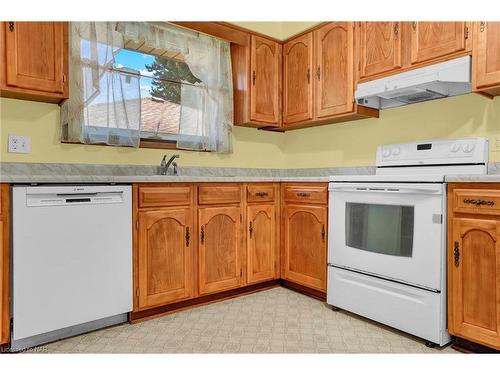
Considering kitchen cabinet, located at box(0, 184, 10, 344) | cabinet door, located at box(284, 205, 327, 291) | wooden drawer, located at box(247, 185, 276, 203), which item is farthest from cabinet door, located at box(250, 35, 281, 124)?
kitchen cabinet, located at box(0, 184, 10, 344)

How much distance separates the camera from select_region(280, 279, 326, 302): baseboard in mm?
2652

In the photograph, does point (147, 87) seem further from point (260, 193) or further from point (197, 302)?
point (197, 302)

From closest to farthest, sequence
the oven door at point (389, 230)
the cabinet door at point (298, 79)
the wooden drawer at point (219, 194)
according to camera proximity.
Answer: the oven door at point (389, 230) → the wooden drawer at point (219, 194) → the cabinet door at point (298, 79)

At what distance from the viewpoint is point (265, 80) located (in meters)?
3.22

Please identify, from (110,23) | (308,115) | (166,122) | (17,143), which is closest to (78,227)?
(17,143)

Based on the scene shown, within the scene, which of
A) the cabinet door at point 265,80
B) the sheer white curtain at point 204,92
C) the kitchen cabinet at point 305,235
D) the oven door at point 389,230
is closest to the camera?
the oven door at point 389,230

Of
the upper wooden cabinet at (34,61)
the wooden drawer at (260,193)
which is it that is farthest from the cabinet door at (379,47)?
the upper wooden cabinet at (34,61)

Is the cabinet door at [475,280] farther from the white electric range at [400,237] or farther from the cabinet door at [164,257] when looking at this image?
the cabinet door at [164,257]

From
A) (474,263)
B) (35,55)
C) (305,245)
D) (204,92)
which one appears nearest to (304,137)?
(204,92)

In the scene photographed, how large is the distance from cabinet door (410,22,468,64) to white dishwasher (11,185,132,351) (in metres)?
2.04

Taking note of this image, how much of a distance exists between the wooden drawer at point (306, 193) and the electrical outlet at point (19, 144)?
6.08 feet

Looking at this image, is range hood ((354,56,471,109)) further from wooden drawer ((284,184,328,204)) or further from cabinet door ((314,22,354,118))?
wooden drawer ((284,184,328,204))

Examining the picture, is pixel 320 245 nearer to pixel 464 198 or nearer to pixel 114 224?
pixel 464 198

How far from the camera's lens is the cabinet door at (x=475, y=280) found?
168 cm
